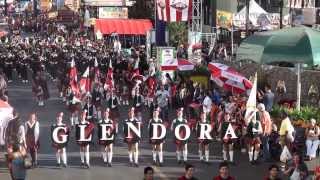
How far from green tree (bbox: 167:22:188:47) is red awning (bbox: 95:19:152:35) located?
21.1 feet

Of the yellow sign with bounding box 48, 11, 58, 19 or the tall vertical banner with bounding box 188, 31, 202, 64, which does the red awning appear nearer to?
the tall vertical banner with bounding box 188, 31, 202, 64

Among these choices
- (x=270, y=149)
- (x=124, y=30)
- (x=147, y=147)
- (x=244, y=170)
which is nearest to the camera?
(x=244, y=170)

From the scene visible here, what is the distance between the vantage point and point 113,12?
6531 centimetres

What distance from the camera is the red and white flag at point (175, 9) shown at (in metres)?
33.4

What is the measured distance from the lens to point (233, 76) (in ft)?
77.2

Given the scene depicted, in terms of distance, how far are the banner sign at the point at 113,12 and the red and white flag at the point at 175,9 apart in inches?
1214

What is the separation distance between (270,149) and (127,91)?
12.3m

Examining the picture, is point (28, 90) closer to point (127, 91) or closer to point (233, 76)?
point (127, 91)

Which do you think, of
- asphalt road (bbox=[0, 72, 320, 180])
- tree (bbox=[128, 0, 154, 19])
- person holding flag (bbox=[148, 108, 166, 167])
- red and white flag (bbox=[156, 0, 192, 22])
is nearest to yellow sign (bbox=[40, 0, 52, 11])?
tree (bbox=[128, 0, 154, 19])

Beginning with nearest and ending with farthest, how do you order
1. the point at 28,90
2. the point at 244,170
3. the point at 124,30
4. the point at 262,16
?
the point at 244,170
the point at 28,90
the point at 262,16
the point at 124,30

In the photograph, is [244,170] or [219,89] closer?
[244,170]

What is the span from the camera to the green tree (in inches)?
1805

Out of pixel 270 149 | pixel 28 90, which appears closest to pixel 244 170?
pixel 270 149

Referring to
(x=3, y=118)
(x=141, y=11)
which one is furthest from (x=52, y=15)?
(x=3, y=118)
